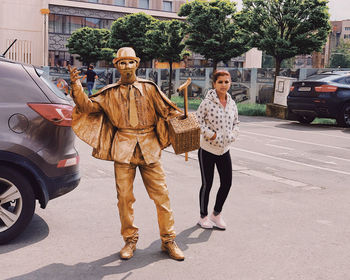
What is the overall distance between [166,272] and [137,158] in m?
0.92

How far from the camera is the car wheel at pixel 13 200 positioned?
4387 millimetres

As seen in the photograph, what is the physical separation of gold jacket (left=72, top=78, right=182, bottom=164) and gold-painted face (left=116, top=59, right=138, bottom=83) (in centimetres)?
6

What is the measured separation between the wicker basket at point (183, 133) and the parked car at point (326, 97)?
11.9m

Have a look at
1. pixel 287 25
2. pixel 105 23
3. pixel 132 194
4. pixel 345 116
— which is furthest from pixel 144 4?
pixel 132 194

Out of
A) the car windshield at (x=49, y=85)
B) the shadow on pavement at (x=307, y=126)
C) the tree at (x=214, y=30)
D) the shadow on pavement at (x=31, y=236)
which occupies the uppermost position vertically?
the tree at (x=214, y=30)

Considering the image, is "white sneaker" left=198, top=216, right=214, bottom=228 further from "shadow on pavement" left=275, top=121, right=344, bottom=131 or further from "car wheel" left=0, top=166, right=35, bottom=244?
"shadow on pavement" left=275, top=121, right=344, bottom=131

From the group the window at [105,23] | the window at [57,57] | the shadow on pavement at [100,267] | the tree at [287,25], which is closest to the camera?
the shadow on pavement at [100,267]

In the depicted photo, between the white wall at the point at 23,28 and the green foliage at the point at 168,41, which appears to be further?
the white wall at the point at 23,28

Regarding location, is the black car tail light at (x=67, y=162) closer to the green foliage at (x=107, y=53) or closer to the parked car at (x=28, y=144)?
the parked car at (x=28, y=144)

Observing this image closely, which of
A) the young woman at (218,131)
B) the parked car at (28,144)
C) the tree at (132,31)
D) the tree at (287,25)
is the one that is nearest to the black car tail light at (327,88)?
the tree at (287,25)

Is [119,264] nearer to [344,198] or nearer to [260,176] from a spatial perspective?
[344,198]

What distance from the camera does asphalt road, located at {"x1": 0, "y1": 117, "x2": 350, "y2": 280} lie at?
3926 millimetres

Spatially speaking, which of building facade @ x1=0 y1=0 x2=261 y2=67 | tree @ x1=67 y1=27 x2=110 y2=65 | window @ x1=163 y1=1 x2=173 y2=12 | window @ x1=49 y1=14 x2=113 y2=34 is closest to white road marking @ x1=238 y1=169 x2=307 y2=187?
tree @ x1=67 y1=27 x2=110 y2=65

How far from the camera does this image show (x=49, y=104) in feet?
15.0
